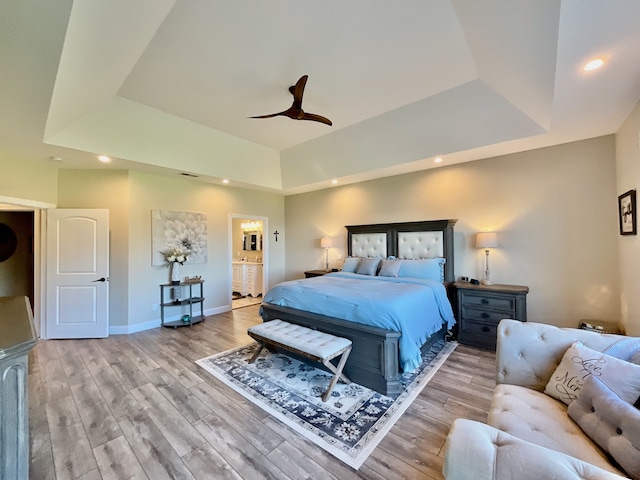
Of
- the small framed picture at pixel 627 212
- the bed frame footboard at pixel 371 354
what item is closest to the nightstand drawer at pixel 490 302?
the small framed picture at pixel 627 212

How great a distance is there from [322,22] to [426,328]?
3.27 metres

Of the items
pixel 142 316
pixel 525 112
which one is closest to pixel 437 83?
pixel 525 112

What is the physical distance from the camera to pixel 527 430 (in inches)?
53.7

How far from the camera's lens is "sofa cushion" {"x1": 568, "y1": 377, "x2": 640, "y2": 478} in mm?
1094

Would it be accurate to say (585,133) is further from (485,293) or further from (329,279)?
(329,279)

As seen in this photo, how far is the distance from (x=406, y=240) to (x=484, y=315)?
1753mm

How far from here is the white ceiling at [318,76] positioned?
70.2 inches

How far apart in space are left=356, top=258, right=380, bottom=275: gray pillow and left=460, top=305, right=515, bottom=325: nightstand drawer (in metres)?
1.49

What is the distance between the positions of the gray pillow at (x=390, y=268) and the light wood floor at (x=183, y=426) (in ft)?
5.00

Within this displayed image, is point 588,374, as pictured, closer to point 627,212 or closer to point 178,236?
point 627,212

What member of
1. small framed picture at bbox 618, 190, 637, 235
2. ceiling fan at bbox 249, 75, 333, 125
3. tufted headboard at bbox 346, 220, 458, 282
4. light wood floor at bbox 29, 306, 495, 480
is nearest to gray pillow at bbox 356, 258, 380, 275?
tufted headboard at bbox 346, 220, 458, 282

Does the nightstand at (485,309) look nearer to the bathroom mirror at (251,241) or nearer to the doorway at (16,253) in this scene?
the bathroom mirror at (251,241)

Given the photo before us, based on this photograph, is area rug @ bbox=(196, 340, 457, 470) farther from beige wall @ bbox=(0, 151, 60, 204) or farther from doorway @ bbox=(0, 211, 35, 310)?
doorway @ bbox=(0, 211, 35, 310)

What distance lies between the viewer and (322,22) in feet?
7.61
